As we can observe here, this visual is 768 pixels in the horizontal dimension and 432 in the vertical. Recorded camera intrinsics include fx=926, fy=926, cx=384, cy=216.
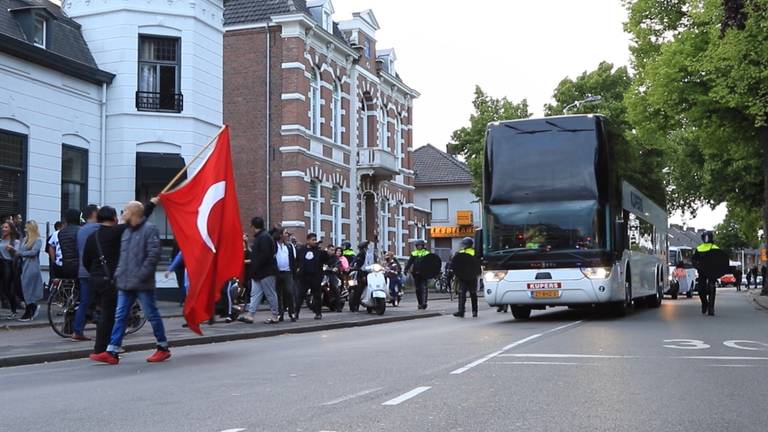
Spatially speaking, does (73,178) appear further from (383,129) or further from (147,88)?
(383,129)

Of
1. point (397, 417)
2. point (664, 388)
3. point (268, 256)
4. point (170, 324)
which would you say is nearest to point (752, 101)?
point (268, 256)

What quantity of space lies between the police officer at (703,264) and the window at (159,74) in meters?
13.6

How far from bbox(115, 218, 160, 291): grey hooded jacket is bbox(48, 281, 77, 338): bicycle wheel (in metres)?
2.80

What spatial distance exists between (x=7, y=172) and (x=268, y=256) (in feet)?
24.6

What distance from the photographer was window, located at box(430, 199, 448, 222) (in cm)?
6619

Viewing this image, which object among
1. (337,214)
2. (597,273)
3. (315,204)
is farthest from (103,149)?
(337,214)

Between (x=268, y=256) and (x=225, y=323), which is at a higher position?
(x=268, y=256)

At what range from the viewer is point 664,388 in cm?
813

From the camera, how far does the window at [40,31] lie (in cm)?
2171

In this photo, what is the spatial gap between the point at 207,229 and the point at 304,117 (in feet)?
75.0

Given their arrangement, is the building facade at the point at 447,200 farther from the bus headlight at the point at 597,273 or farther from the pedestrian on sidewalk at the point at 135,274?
the pedestrian on sidewalk at the point at 135,274

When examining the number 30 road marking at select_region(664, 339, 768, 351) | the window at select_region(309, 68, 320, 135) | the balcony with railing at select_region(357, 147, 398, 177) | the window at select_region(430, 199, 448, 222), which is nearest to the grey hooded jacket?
the number 30 road marking at select_region(664, 339, 768, 351)

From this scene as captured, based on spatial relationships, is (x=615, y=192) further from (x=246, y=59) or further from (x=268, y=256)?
(x=246, y=59)

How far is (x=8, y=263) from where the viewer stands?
16.1 meters
